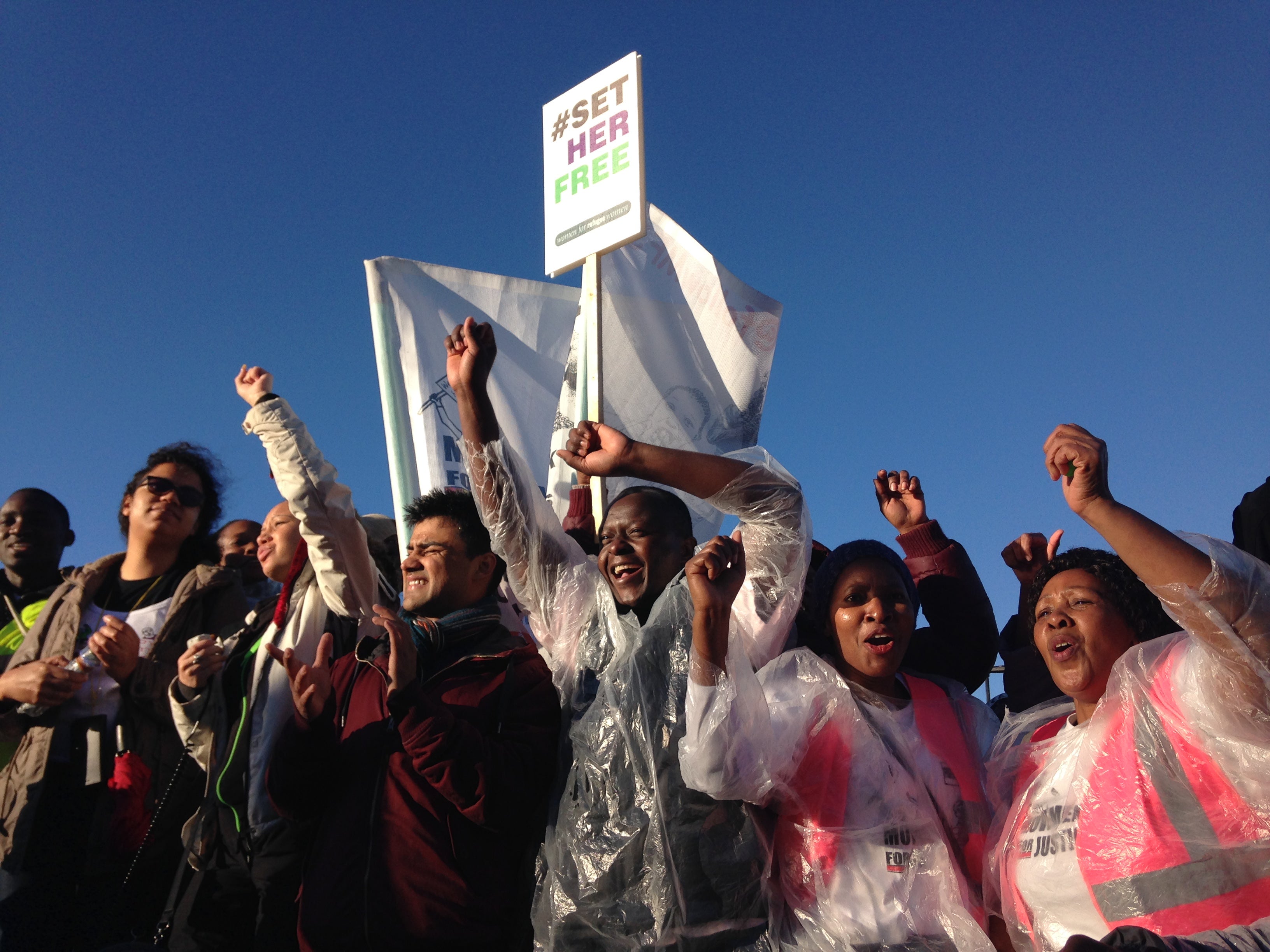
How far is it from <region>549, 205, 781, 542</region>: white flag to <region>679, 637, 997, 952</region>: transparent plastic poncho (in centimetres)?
310

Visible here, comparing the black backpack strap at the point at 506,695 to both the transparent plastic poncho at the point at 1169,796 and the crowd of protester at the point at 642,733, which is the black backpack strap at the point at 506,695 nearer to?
the crowd of protester at the point at 642,733

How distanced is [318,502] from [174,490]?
99cm

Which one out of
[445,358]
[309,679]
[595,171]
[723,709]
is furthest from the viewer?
[445,358]

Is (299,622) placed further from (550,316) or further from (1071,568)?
(550,316)

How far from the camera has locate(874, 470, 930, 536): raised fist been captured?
3236 millimetres

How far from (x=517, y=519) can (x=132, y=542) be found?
1603 millimetres

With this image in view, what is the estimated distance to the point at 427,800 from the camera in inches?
102

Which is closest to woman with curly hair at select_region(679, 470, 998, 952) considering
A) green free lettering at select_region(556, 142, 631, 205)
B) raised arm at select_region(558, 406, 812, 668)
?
raised arm at select_region(558, 406, 812, 668)

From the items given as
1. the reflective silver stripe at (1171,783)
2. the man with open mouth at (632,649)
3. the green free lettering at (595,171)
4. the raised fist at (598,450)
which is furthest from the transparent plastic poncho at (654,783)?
the green free lettering at (595,171)

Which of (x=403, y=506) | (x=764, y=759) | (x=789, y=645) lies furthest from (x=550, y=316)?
(x=764, y=759)

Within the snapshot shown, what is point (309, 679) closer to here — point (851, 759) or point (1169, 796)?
point (851, 759)

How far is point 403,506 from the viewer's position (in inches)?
199

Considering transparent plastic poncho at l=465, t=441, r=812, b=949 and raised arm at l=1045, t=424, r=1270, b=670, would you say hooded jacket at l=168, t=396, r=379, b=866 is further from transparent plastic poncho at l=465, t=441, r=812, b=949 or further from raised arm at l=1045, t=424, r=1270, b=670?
raised arm at l=1045, t=424, r=1270, b=670

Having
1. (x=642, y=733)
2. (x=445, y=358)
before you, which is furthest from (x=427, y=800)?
(x=445, y=358)
